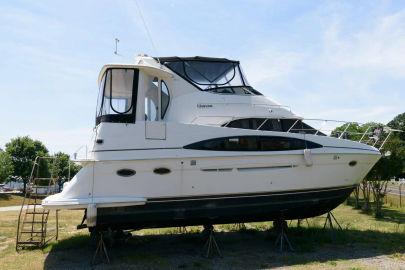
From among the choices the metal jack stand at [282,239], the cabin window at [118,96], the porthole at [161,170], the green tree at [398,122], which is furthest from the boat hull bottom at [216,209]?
the green tree at [398,122]

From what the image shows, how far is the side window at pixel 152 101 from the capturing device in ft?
30.3

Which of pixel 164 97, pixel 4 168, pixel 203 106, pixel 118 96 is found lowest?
pixel 4 168

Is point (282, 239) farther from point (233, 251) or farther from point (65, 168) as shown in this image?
point (65, 168)

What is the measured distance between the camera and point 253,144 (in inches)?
353

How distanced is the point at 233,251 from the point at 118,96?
4536mm

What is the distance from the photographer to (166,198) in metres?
8.62

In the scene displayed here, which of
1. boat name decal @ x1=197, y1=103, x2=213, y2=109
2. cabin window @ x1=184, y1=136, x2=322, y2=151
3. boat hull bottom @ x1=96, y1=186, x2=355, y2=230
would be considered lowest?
boat hull bottom @ x1=96, y1=186, x2=355, y2=230

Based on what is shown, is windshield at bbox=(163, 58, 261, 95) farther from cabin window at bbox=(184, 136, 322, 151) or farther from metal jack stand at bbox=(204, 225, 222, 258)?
metal jack stand at bbox=(204, 225, 222, 258)

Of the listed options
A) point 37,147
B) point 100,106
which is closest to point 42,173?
point 37,147

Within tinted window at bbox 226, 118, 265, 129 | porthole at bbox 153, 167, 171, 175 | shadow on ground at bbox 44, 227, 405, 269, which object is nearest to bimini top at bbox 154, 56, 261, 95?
tinted window at bbox 226, 118, 265, 129

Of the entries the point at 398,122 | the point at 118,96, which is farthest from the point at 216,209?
the point at 398,122

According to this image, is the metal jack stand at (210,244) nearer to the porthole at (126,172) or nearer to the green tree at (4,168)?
the porthole at (126,172)

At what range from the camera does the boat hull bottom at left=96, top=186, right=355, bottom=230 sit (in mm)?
8547

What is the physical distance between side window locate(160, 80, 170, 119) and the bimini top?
21.2 inches
